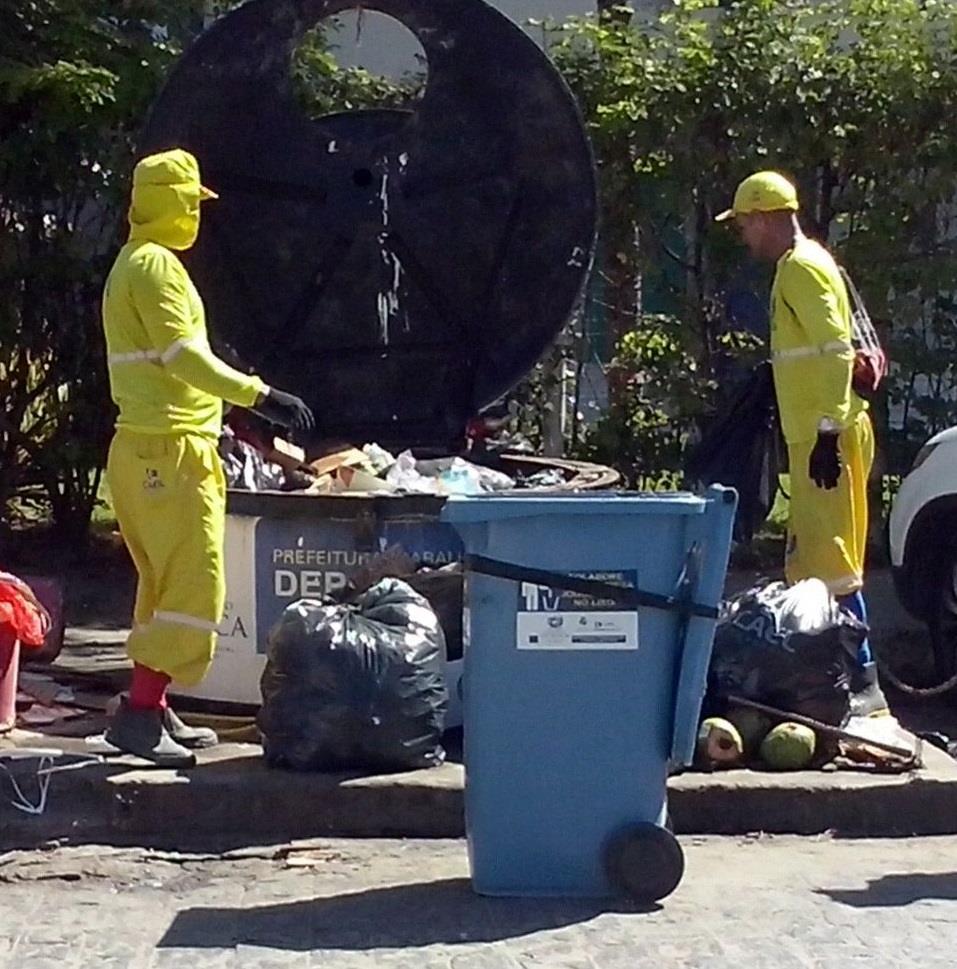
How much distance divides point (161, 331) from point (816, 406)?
2.16 meters

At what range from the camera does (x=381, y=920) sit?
5.07 meters

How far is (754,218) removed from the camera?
6938 mm

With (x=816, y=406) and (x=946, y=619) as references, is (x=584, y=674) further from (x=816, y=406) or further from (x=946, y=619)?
(x=946, y=619)

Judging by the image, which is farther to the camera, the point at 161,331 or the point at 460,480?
the point at 460,480

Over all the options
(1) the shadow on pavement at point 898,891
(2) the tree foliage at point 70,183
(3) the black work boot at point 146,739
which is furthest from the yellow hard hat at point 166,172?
(2) the tree foliage at point 70,183

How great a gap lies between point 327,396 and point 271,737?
2.39m

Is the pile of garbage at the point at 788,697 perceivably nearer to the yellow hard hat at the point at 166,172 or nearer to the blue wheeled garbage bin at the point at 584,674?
the blue wheeled garbage bin at the point at 584,674

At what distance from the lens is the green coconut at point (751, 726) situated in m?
6.21

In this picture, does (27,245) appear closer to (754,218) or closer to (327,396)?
(327,396)

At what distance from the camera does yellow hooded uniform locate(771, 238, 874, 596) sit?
260 inches

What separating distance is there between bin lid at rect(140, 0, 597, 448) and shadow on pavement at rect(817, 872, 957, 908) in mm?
3091

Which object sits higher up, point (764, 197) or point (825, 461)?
point (764, 197)

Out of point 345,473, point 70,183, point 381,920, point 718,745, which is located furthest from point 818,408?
point 70,183

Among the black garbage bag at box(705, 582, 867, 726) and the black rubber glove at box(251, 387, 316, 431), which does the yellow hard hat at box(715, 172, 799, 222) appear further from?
the black rubber glove at box(251, 387, 316, 431)
